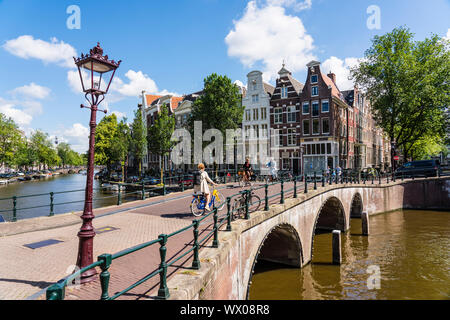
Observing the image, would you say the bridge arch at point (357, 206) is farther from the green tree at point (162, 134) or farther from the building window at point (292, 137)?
the green tree at point (162, 134)

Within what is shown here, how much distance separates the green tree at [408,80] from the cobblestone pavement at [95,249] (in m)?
29.5

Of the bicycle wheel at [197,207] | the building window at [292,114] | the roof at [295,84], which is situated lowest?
the bicycle wheel at [197,207]

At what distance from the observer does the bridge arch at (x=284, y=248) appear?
39.9ft

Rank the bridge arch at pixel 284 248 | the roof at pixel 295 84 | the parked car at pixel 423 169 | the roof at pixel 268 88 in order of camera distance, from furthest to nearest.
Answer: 1. the roof at pixel 268 88
2. the roof at pixel 295 84
3. the parked car at pixel 423 169
4. the bridge arch at pixel 284 248

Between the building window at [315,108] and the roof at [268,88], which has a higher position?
the roof at [268,88]

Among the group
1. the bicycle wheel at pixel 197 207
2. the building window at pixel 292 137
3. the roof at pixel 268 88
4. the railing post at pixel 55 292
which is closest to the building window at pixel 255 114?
the roof at pixel 268 88

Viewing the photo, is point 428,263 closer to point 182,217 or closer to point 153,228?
point 182,217

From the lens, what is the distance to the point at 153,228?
8125 mm

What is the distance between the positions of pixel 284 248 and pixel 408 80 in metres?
26.3

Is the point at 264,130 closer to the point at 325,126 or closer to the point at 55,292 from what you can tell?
the point at 325,126

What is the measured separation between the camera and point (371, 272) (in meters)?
12.0

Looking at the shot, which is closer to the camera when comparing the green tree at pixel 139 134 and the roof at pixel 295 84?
the roof at pixel 295 84

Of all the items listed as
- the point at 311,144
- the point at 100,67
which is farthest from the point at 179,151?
the point at 100,67

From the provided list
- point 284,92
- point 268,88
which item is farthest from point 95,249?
point 268,88
